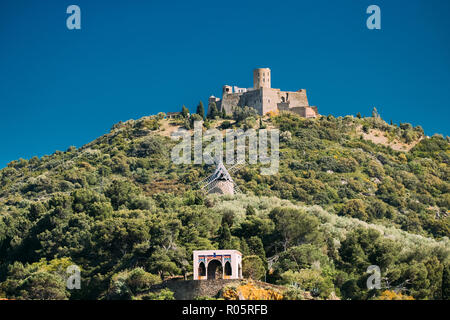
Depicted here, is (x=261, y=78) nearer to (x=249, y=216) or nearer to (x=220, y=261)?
(x=249, y=216)

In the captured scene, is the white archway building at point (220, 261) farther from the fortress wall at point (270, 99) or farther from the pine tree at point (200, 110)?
the pine tree at point (200, 110)

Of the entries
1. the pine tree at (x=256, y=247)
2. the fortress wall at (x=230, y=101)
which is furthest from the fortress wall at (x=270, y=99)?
the pine tree at (x=256, y=247)

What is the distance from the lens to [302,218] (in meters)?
52.2

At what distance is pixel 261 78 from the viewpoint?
101 m

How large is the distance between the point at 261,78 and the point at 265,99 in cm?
366

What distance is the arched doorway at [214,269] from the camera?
43.3 metres

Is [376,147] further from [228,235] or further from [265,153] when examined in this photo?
[228,235]

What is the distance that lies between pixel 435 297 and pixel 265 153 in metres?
43.6

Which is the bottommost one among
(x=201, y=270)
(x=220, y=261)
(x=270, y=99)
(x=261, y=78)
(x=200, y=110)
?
(x=201, y=270)

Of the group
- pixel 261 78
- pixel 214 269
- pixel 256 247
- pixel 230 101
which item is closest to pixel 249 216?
pixel 256 247

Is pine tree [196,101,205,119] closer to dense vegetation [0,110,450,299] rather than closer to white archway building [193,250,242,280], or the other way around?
dense vegetation [0,110,450,299]

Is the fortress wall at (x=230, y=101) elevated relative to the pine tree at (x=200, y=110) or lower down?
elevated

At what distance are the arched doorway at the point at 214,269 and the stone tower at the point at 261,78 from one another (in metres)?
58.2

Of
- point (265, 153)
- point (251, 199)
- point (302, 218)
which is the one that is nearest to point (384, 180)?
point (265, 153)
